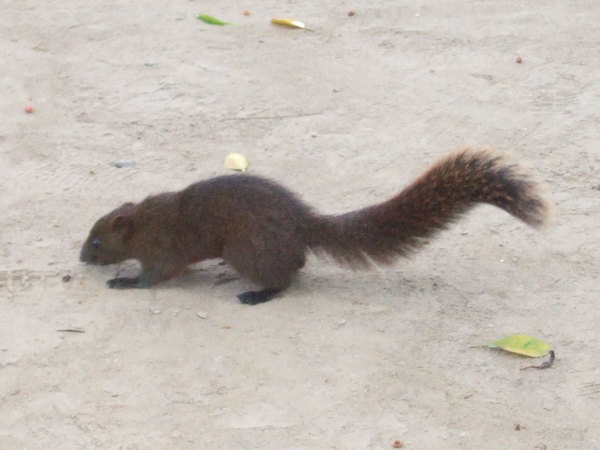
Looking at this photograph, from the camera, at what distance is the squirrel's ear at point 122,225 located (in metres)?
5.49

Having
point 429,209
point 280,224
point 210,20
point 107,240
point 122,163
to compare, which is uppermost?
point 210,20

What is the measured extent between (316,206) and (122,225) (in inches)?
44.9

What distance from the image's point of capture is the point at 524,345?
4598 mm

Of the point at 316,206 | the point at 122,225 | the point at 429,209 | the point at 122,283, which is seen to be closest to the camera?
the point at 429,209

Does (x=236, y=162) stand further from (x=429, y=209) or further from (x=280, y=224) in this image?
(x=429, y=209)

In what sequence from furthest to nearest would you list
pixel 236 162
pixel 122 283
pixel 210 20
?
pixel 210 20 < pixel 236 162 < pixel 122 283

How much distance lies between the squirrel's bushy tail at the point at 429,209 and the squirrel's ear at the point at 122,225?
100 cm

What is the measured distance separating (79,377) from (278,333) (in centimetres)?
91

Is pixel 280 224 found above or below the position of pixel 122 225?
above

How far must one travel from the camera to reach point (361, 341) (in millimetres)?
4711

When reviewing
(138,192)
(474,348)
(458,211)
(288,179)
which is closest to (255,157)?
(288,179)

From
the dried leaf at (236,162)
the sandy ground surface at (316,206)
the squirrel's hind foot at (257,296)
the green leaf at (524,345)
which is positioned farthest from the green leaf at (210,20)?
the green leaf at (524,345)

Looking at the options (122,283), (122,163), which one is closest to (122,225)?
(122,283)

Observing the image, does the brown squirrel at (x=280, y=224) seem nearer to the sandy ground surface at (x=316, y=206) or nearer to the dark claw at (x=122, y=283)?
the dark claw at (x=122, y=283)
